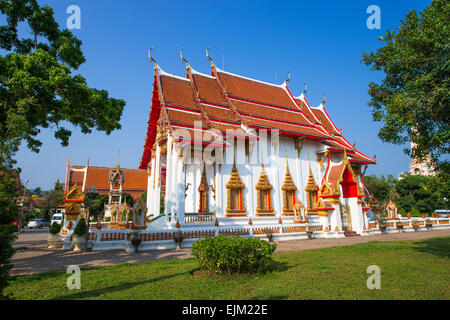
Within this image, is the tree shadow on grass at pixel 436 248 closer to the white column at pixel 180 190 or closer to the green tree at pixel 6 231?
the white column at pixel 180 190

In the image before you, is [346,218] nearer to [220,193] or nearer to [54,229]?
[220,193]

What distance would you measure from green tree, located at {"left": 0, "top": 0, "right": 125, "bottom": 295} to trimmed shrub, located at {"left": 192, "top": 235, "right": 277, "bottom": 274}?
643 cm

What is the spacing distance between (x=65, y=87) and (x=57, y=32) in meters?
3.15

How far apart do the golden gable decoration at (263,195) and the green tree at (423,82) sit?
8.39m

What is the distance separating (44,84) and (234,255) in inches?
334

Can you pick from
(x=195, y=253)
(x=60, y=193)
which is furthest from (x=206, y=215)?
(x=60, y=193)

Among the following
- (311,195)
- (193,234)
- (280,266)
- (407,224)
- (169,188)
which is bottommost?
(407,224)

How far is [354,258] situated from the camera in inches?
299

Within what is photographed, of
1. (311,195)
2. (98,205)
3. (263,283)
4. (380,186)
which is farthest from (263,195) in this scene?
(380,186)

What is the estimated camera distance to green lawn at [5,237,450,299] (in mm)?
4297

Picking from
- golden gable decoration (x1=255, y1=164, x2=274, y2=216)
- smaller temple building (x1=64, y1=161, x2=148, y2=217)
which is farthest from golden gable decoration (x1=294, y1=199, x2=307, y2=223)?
smaller temple building (x1=64, y1=161, x2=148, y2=217)

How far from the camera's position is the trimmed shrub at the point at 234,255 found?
5.48 meters

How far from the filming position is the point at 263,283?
197 inches
